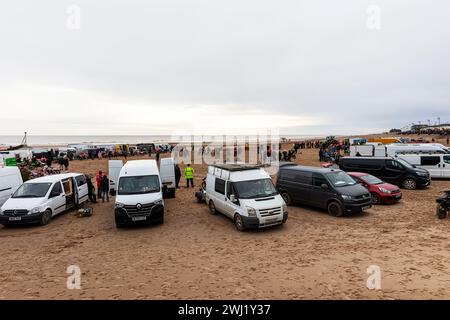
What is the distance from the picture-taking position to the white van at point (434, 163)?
1981cm

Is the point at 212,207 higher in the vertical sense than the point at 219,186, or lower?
lower

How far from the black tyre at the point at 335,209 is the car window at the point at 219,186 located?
15.6ft

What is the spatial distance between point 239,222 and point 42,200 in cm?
842

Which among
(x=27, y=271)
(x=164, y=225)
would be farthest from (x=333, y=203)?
(x=27, y=271)

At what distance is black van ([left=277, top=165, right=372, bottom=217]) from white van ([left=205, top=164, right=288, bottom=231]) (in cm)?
278

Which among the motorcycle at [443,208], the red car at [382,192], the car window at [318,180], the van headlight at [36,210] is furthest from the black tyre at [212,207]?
the motorcycle at [443,208]

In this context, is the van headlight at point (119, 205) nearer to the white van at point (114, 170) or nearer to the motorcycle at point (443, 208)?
the white van at point (114, 170)

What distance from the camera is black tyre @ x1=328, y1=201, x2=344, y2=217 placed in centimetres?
1177

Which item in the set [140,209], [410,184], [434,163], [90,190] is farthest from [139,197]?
[434,163]

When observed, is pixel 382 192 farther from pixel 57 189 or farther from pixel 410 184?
pixel 57 189

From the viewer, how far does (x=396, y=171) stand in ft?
57.8

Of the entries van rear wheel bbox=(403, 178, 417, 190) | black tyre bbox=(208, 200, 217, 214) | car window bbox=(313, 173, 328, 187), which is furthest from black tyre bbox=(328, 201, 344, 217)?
van rear wheel bbox=(403, 178, 417, 190)

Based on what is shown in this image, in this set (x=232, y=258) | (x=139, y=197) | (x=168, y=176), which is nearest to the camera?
(x=232, y=258)
